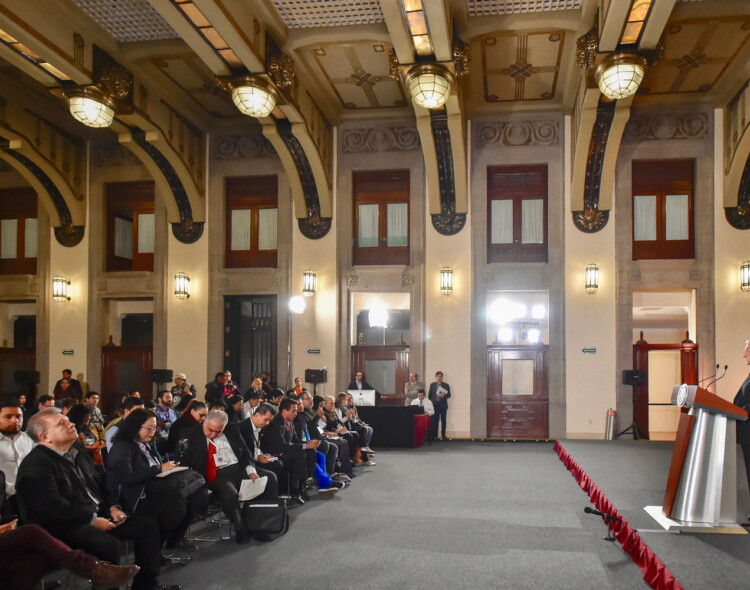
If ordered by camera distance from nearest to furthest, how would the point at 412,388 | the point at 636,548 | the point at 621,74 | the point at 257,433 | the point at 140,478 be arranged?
the point at 140,478
the point at 636,548
the point at 257,433
the point at 621,74
the point at 412,388

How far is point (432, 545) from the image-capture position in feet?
19.4

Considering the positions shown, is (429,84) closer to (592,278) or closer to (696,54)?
(696,54)

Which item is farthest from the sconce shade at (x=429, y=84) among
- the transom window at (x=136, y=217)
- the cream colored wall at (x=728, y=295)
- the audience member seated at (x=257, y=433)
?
the transom window at (x=136, y=217)

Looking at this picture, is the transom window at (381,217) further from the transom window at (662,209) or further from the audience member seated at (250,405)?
the audience member seated at (250,405)

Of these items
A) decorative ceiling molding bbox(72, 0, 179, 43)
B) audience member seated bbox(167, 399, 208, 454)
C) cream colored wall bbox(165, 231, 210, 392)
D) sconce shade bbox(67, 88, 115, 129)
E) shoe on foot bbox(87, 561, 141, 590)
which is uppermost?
decorative ceiling molding bbox(72, 0, 179, 43)

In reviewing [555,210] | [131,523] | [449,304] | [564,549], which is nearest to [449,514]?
[564,549]

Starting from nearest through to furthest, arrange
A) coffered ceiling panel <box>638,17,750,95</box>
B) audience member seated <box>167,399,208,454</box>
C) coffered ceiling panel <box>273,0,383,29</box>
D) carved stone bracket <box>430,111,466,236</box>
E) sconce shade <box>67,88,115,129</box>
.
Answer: audience member seated <box>167,399,208,454</box>
coffered ceiling panel <box>273,0,383,29</box>
sconce shade <box>67,88,115,129</box>
coffered ceiling panel <box>638,17,750,95</box>
carved stone bracket <box>430,111,466,236</box>

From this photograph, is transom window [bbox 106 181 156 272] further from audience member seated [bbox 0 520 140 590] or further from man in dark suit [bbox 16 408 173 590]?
audience member seated [bbox 0 520 140 590]

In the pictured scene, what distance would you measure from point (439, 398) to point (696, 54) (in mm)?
7780

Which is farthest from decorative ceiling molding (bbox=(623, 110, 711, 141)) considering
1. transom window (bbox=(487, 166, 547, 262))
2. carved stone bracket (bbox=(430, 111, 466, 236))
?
carved stone bracket (bbox=(430, 111, 466, 236))

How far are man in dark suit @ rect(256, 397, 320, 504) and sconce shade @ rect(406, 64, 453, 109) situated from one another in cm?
496

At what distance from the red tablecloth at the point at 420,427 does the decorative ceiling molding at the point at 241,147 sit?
6.54m

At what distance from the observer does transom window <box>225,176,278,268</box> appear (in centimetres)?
1506

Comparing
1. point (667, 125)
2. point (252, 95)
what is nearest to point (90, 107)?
point (252, 95)
